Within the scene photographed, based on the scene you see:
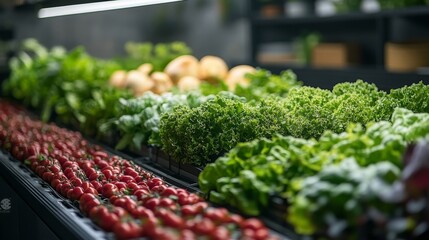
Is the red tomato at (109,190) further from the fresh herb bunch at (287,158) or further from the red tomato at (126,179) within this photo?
the fresh herb bunch at (287,158)

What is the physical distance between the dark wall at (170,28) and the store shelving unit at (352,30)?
0.42m

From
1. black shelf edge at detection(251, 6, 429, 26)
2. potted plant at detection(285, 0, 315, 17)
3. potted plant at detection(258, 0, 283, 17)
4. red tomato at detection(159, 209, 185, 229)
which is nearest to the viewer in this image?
red tomato at detection(159, 209, 185, 229)

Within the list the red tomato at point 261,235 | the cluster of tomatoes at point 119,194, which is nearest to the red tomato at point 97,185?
the cluster of tomatoes at point 119,194

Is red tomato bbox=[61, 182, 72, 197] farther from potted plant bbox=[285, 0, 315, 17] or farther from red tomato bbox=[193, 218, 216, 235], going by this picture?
potted plant bbox=[285, 0, 315, 17]

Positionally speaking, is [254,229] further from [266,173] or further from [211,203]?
[211,203]

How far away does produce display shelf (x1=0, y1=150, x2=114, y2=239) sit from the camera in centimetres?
236

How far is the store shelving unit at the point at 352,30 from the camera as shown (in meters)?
6.64

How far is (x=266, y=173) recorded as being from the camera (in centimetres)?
225

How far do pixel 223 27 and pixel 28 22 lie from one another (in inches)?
106

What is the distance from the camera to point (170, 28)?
31.8 ft

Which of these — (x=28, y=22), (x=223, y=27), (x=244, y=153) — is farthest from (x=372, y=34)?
(x=244, y=153)

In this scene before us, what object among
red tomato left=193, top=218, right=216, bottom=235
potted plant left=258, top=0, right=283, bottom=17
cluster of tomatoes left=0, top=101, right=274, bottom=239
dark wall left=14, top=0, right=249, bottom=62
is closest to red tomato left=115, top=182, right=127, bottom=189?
cluster of tomatoes left=0, top=101, right=274, bottom=239

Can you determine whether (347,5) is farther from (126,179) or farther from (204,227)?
(204,227)

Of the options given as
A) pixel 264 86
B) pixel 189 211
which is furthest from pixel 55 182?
pixel 264 86
